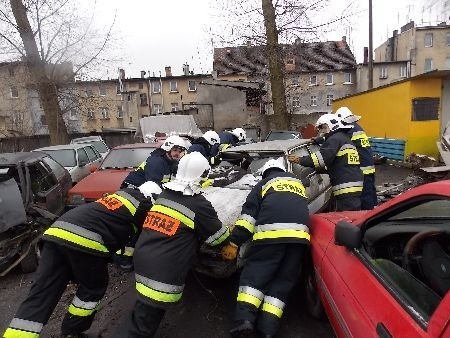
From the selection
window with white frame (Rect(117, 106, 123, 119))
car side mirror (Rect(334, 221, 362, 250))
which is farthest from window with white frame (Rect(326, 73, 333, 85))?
car side mirror (Rect(334, 221, 362, 250))

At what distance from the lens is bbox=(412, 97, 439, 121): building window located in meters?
11.1

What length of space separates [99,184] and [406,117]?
31.5ft

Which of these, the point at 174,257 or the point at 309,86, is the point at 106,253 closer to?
the point at 174,257

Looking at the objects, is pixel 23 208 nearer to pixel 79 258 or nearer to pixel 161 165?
pixel 161 165

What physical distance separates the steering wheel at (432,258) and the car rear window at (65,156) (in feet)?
29.3

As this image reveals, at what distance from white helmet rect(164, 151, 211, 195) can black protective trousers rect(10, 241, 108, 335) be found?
974mm

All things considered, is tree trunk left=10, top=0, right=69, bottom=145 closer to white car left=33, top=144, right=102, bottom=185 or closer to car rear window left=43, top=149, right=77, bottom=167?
white car left=33, top=144, right=102, bottom=185

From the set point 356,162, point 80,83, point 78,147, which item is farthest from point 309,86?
point 356,162

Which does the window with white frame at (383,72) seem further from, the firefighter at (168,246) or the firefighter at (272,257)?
the firefighter at (168,246)

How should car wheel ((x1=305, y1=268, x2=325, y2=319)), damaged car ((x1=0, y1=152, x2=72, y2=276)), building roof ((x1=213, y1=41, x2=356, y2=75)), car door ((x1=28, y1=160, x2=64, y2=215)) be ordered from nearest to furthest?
car wheel ((x1=305, y1=268, x2=325, y2=319)) → damaged car ((x1=0, y1=152, x2=72, y2=276)) → car door ((x1=28, y1=160, x2=64, y2=215)) → building roof ((x1=213, y1=41, x2=356, y2=75))

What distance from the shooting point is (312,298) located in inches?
139

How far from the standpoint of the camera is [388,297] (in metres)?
1.89

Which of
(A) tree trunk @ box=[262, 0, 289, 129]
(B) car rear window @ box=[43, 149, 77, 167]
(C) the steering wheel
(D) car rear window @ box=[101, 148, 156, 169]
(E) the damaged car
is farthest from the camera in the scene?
(A) tree trunk @ box=[262, 0, 289, 129]

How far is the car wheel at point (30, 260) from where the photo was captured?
4875 millimetres
